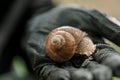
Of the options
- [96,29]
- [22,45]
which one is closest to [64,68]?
[96,29]

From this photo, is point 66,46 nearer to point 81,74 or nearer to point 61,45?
point 61,45

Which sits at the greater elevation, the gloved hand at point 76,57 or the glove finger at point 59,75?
the gloved hand at point 76,57

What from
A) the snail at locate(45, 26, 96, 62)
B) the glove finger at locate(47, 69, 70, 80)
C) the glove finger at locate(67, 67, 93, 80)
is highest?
the snail at locate(45, 26, 96, 62)

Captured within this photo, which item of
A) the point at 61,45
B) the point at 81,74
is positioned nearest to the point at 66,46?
the point at 61,45

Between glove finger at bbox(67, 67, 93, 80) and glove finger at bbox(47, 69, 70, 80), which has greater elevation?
glove finger at bbox(67, 67, 93, 80)

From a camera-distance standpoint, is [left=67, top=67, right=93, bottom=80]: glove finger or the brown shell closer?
[left=67, top=67, right=93, bottom=80]: glove finger


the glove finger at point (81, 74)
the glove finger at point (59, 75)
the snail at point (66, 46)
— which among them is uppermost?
the snail at point (66, 46)

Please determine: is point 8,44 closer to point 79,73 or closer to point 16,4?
point 16,4
